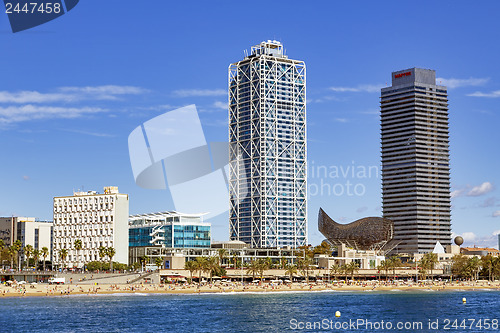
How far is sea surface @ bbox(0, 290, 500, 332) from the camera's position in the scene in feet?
356

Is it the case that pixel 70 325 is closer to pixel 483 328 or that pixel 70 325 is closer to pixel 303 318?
pixel 303 318

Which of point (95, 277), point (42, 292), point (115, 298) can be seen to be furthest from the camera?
point (95, 277)

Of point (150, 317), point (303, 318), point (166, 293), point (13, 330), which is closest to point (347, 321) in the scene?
point (303, 318)

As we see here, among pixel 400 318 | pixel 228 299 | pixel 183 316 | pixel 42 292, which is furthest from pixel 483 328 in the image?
pixel 42 292

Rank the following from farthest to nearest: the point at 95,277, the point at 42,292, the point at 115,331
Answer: the point at 95,277, the point at 42,292, the point at 115,331

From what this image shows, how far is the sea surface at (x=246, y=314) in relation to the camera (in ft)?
356

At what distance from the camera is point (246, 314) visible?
5044 inches

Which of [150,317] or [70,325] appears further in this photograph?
[150,317]

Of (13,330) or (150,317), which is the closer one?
(13,330)

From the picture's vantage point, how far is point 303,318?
11975 centimetres

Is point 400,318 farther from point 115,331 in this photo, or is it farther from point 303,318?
point 115,331

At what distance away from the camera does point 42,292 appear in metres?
176

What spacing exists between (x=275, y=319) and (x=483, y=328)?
30218 millimetres

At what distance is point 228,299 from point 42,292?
43.2 metres
